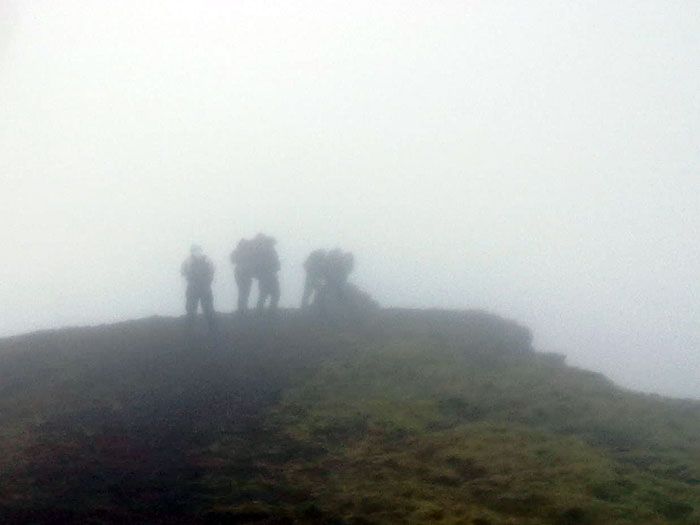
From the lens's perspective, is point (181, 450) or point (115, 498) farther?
point (181, 450)

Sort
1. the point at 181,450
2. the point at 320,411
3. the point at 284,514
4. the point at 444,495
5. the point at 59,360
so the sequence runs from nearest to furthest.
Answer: the point at 284,514, the point at 444,495, the point at 181,450, the point at 320,411, the point at 59,360

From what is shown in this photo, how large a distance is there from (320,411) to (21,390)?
37.7 feet

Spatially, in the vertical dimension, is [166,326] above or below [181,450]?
above

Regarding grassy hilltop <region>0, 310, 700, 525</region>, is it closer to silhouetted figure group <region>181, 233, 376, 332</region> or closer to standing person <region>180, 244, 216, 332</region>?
standing person <region>180, 244, 216, 332</region>

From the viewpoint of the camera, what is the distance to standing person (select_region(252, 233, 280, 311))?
35.7 meters

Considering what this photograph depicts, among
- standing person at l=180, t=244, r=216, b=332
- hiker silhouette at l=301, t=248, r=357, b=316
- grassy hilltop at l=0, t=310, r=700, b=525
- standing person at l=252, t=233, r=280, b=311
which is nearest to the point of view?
grassy hilltop at l=0, t=310, r=700, b=525

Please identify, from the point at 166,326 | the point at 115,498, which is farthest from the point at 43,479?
the point at 166,326

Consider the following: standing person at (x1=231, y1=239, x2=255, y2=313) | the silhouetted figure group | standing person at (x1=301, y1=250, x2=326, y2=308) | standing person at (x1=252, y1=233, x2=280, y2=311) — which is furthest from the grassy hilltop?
standing person at (x1=301, y1=250, x2=326, y2=308)

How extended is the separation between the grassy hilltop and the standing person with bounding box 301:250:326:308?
658 cm

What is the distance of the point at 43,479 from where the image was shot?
14570 mm

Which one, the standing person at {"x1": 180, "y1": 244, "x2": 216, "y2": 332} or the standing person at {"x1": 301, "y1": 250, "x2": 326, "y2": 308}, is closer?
the standing person at {"x1": 180, "y1": 244, "x2": 216, "y2": 332}

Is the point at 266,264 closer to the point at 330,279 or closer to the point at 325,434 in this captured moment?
the point at 330,279

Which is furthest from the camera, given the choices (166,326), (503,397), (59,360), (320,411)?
(166,326)

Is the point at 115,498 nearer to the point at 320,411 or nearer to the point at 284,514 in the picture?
the point at 284,514
